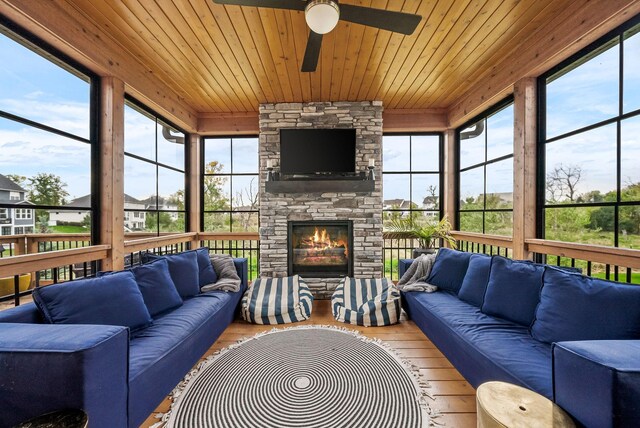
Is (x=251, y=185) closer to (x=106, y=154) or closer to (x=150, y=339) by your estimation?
(x=106, y=154)

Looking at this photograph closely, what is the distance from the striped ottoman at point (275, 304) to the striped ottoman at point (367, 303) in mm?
386

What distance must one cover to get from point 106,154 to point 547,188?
427 centimetres

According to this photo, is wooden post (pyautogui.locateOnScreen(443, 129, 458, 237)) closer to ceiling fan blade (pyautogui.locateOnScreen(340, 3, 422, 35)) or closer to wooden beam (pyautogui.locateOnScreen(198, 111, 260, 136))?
ceiling fan blade (pyautogui.locateOnScreen(340, 3, 422, 35))

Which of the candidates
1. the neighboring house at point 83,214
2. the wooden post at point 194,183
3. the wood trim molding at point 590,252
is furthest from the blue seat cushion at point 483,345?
the wooden post at point 194,183

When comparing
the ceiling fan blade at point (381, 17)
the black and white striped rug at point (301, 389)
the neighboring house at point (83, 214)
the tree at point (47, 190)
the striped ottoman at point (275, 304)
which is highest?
the ceiling fan blade at point (381, 17)

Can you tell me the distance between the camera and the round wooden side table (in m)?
1.00

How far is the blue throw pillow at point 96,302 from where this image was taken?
1.53 m

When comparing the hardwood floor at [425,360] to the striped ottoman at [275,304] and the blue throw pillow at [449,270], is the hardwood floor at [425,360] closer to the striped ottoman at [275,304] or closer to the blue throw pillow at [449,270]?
the striped ottoman at [275,304]

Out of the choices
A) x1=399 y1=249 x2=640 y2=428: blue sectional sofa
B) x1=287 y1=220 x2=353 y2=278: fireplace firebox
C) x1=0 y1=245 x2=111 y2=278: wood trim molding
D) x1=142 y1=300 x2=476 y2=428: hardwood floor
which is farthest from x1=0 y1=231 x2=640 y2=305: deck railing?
x1=287 y1=220 x2=353 y2=278: fireplace firebox

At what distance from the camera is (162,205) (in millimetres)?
3637

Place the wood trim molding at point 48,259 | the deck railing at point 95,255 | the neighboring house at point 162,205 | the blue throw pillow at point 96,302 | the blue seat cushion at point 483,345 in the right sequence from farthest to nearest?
1. the neighboring house at point 162,205
2. the deck railing at point 95,255
3. the wood trim molding at point 48,259
4. the blue throw pillow at point 96,302
5. the blue seat cushion at point 483,345

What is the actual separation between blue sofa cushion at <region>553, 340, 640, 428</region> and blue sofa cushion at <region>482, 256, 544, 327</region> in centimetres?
74

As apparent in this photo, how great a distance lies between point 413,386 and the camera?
1.88 m

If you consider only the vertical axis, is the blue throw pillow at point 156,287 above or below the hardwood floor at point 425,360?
above
